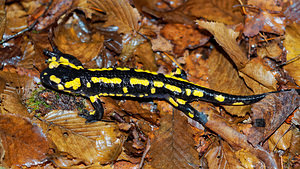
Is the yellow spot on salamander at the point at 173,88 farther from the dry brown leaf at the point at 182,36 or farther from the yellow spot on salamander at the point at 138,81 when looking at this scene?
the dry brown leaf at the point at 182,36

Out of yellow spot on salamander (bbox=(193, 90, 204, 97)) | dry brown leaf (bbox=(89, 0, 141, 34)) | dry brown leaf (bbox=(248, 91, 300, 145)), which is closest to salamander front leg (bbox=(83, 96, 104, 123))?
dry brown leaf (bbox=(89, 0, 141, 34))

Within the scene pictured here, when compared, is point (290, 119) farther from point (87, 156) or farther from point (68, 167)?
point (68, 167)

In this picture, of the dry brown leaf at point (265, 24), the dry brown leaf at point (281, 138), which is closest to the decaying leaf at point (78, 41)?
the dry brown leaf at point (265, 24)

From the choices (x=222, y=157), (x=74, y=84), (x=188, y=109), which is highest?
(x=74, y=84)

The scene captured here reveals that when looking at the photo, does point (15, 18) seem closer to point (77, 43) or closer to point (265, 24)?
point (77, 43)

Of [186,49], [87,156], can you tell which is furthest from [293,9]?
[87,156]

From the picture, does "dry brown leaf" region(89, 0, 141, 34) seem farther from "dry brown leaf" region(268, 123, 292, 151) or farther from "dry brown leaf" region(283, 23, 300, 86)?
"dry brown leaf" region(268, 123, 292, 151)

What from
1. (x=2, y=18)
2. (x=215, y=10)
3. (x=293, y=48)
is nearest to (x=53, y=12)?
(x=2, y=18)
